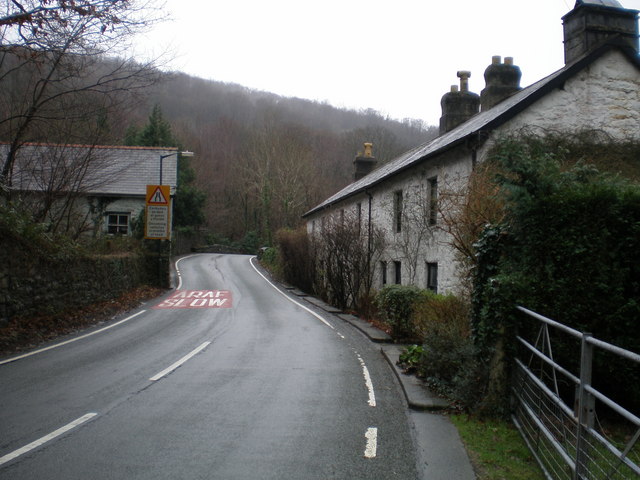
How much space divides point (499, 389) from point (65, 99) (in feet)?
45.3

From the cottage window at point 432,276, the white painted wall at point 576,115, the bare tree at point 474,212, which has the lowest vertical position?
the cottage window at point 432,276

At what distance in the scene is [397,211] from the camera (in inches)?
771

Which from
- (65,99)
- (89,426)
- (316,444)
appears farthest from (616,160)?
(65,99)

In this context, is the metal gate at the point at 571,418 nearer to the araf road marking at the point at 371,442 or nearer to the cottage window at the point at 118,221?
the araf road marking at the point at 371,442

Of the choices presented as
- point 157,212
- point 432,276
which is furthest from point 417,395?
point 157,212

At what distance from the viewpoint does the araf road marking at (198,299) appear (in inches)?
772

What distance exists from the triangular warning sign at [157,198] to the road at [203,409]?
11703mm

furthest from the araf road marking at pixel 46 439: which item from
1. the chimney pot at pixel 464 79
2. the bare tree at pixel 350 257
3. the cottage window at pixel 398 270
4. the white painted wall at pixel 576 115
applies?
the chimney pot at pixel 464 79

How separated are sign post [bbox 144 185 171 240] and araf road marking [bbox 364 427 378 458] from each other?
785 inches

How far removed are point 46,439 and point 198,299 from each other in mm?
16528

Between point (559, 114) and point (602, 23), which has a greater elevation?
point (602, 23)

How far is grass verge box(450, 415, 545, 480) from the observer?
4.83 m

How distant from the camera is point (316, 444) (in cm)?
549

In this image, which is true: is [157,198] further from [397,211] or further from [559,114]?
[559,114]
